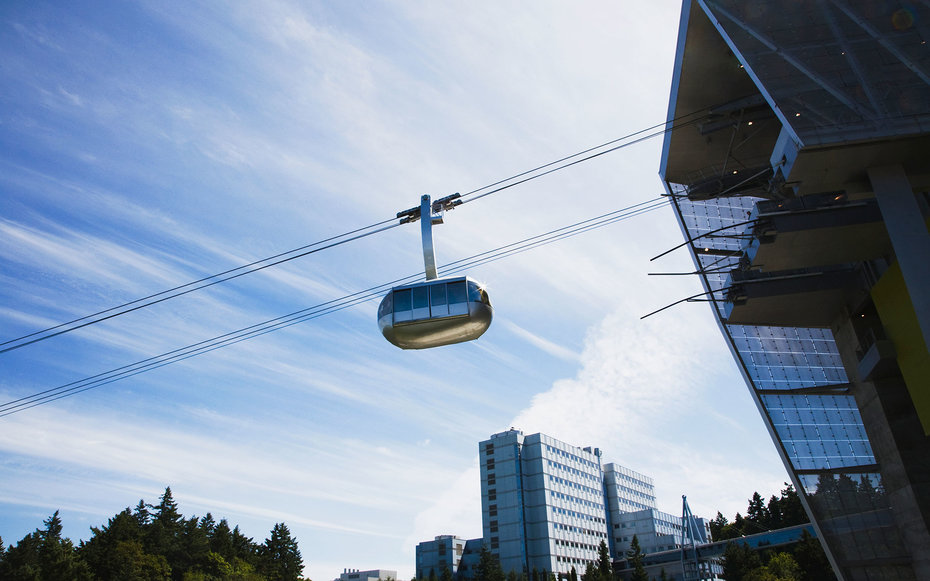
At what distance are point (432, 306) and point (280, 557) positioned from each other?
83882mm

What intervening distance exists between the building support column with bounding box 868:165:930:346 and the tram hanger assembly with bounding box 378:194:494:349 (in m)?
14.6

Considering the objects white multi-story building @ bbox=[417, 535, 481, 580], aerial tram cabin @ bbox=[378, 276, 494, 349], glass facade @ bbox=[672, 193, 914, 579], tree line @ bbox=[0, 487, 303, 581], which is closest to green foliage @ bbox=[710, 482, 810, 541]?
white multi-story building @ bbox=[417, 535, 481, 580]

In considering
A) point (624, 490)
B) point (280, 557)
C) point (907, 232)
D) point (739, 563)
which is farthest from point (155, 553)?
point (624, 490)

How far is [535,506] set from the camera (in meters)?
91.8

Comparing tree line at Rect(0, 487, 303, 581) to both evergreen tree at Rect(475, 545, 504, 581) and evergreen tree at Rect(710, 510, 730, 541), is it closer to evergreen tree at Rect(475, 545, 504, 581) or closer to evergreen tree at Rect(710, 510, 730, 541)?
evergreen tree at Rect(475, 545, 504, 581)

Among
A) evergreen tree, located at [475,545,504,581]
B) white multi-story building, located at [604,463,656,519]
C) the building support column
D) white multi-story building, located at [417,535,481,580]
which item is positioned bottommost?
evergreen tree, located at [475,545,504,581]

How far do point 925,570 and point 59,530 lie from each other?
8772 cm

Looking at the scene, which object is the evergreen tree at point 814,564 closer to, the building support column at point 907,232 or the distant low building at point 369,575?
the building support column at point 907,232

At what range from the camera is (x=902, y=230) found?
21.5 m

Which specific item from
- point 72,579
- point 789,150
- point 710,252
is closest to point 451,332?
point 789,150

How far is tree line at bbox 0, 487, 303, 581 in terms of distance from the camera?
54.4 m

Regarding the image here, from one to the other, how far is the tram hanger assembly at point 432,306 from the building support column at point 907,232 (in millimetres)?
14646

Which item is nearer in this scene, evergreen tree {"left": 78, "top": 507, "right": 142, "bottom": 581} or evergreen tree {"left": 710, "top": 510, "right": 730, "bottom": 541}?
evergreen tree {"left": 78, "top": 507, "right": 142, "bottom": 581}

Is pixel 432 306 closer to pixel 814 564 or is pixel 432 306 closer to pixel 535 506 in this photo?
pixel 814 564
